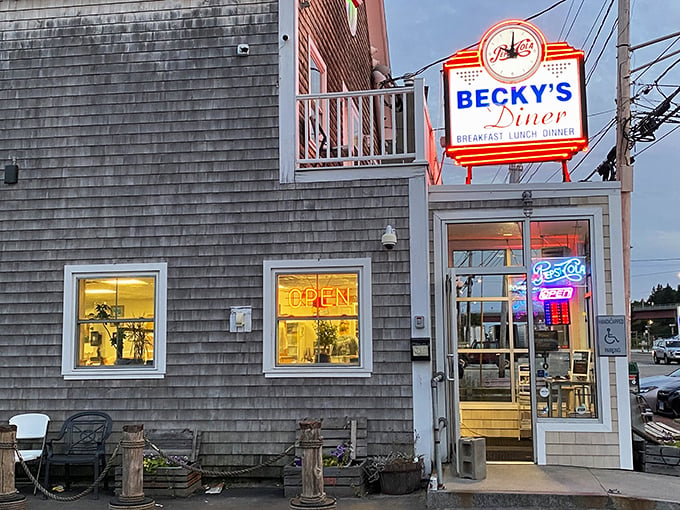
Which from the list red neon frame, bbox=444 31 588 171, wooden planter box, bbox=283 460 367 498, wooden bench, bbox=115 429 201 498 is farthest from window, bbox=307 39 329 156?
wooden planter box, bbox=283 460 367 498

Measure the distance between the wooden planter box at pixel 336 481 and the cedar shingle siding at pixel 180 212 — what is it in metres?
0.47

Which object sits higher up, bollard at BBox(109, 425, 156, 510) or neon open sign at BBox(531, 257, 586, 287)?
neon open sign at BBox(531, 257, 586, 287)

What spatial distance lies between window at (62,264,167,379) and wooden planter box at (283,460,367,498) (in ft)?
6.60

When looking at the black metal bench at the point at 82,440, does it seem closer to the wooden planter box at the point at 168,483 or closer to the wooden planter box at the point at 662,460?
the wooden planter box at the point at 168,483

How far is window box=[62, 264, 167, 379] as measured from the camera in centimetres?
777

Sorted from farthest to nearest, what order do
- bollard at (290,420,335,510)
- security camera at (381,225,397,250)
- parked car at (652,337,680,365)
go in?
1. parked car at (652,337,680,365)
2. security camera at (381,225,397,250)
3. bollard at (290,420,335,510)

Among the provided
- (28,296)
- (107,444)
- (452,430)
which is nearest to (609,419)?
(452,430)

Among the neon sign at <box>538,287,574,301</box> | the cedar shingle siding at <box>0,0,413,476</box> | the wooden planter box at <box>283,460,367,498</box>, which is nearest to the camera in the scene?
the wooden planter box at <box>283,460,367,498</box>

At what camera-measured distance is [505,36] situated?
7.98 meters

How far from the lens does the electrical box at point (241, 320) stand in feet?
24.9

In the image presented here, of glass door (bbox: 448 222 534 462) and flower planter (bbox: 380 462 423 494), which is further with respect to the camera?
glass door (bbox: 448 222 534 462)

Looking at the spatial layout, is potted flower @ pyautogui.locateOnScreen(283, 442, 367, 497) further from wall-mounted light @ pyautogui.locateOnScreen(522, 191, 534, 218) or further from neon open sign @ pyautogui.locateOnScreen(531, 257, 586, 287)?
wall-mounted light @ pyautogui.locateOnScreen(522, 191, 534, 218)

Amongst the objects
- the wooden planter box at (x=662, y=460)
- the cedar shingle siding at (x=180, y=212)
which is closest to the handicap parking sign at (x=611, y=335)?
the wooden planter box at (x=662, y=460)

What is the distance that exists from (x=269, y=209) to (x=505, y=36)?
10.7ft
